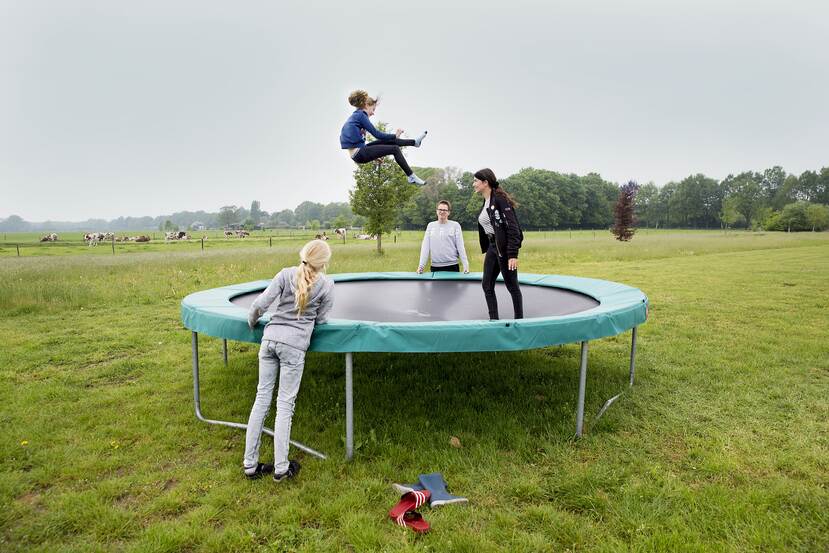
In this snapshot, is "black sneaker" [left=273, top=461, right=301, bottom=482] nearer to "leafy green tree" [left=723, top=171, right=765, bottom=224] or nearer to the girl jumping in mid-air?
the girl jumping in mid-air

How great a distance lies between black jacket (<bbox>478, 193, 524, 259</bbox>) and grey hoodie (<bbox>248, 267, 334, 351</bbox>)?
1113 millimetres

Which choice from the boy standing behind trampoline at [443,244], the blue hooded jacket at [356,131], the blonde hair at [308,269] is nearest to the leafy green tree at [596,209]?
the boy standing behind trampoline at [443,244]

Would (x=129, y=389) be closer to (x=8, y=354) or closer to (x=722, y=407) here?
(x=8, y=354)

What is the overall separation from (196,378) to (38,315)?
4.33m

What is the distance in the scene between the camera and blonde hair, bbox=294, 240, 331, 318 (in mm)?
2047

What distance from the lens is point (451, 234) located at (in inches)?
175

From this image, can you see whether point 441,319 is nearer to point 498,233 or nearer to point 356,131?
point 498,233

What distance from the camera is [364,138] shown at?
3186 millimetres

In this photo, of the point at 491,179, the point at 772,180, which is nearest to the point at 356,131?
the point at 491,179

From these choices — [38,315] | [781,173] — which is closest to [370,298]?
[38,315]

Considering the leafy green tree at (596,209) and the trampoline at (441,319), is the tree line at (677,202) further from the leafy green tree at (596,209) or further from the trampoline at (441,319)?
the trampoline at (441,319)

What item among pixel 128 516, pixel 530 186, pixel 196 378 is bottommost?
pixel 128 516

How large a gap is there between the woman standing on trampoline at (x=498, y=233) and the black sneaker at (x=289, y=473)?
1.35m

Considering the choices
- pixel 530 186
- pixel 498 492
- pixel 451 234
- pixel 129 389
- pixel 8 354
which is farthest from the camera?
pixel 530 186
